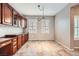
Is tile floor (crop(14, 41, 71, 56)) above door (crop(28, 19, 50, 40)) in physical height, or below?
below

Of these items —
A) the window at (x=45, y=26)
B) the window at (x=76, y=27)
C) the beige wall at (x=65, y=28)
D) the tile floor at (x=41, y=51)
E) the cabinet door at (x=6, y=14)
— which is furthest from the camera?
the window at (x=45, y=26)

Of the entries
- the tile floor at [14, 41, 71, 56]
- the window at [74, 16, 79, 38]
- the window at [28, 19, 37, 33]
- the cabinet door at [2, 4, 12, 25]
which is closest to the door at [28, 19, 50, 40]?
the window at [28, 19, 37, 33]

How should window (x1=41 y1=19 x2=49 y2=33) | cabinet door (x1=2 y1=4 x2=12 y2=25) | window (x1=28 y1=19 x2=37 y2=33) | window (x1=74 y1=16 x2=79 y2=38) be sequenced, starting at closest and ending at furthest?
cabinet door (x1=2 y1=4 x2=12 y2=25)
window (x1=74 y1=16 x2=79 y2=38)
window (x1=28 y1=19 x2=37 y2=33)
window (x1=41 y1=19 x2=49 y2=33)

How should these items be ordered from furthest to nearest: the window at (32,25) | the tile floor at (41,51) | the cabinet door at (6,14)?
the window at (32,25) → the tile floor at (41,51) → the cabinet door at (6,14)

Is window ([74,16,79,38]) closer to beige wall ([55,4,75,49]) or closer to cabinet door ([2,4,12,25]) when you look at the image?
beige wall ([55,4,75,49])

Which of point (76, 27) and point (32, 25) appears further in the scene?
point (32, 25)

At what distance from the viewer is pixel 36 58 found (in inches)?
64.2

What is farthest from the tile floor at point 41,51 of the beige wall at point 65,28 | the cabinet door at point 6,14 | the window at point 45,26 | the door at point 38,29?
the window at point 45,26

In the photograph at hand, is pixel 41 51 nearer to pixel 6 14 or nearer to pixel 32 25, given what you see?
pixel 6 14

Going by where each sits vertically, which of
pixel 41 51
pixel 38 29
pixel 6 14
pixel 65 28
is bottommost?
pixel 41 51

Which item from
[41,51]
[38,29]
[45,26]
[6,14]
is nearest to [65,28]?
[41,51]

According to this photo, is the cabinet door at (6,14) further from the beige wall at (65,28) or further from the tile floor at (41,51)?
the beige wall at (65,28)

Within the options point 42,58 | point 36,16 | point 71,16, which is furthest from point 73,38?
point 36,16

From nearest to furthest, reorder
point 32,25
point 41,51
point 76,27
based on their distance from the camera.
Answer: point 41,51
point 76,27
point 32,25
